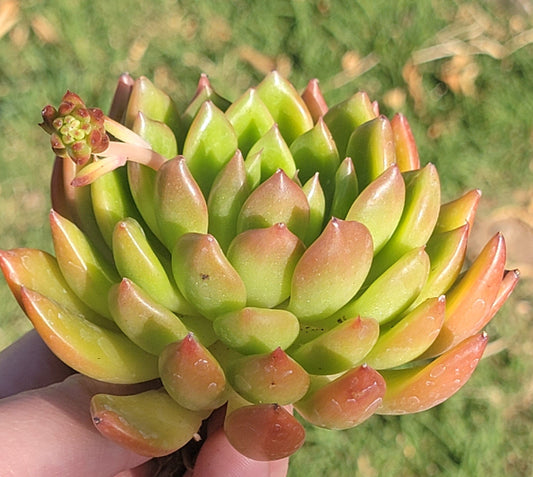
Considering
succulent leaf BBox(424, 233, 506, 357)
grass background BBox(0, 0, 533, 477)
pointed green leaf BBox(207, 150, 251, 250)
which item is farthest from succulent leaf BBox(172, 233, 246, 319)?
grass background BBox(0, 0, 533, 477)

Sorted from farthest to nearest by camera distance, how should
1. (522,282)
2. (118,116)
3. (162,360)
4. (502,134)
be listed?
(502,134) < (522,282) < (118,116) < (162,360)

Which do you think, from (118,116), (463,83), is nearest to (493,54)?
(463,83)

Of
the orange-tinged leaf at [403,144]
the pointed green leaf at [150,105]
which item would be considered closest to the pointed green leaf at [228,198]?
the pointed green leaf at [150,105]

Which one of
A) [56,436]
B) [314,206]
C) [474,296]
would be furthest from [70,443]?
[474,296]

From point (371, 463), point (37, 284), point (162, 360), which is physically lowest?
point (371, 463)

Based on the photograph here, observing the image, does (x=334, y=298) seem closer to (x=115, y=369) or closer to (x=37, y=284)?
(x=115, y=369)

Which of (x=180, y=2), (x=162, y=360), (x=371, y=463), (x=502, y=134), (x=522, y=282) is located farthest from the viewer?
(x=180, y=2)
